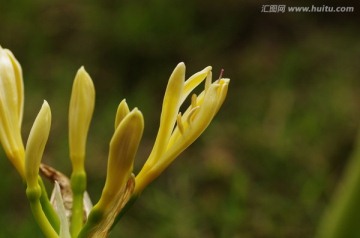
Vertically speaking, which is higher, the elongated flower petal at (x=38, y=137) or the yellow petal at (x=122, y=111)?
the yellow petal at (x=122, y=111)

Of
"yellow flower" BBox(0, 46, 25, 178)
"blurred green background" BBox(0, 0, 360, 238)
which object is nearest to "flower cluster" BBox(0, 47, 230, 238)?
"yellow flower" BBox(0, 46, 25, 178)

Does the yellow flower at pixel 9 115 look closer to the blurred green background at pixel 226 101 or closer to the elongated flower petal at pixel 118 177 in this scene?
the elongated flower petal at pixel 118 177

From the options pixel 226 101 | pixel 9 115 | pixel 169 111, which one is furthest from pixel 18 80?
pixel 226 101

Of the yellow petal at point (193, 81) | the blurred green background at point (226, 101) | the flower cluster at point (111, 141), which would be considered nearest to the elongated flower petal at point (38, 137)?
the flower cluster at point (111, 141)

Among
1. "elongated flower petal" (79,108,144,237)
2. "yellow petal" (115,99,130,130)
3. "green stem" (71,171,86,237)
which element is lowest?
"green stem" (71,171,86,237)

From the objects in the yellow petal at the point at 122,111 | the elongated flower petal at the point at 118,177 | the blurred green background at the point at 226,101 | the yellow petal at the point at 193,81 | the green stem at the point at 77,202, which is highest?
the yellow petal at the point at 193,81

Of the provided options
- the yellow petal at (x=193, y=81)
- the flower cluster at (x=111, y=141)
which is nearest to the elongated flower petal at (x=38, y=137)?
the flower cluster at (x=111, y=141)

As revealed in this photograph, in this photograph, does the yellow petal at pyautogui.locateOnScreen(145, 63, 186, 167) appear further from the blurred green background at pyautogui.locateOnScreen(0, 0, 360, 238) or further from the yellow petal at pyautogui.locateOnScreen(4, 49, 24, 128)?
the blurred green background at pyautogui.locateOnScreen(0, 0, 360, 238)

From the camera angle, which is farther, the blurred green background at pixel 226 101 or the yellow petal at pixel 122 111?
the blurred green background at pixel 226 101
